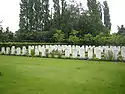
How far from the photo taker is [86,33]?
31.1 metres

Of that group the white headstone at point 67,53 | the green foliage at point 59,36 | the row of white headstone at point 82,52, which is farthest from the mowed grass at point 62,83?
the green foliage at point 59,36

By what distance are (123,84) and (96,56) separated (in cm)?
673

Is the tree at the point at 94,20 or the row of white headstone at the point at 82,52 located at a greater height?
the tree at the point at 94,20

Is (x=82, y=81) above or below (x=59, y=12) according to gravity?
below

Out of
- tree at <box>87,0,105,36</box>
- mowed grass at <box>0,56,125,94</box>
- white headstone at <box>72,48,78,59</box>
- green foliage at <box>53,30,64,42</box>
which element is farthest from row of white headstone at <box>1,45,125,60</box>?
tree at <box>87,0,105,36</box>

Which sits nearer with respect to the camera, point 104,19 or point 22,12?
point 22,12

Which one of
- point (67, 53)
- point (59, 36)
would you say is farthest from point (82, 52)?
point (59, 36)

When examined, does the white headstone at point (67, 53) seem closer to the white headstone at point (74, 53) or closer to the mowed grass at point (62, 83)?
the white headstone at point (74, 53)

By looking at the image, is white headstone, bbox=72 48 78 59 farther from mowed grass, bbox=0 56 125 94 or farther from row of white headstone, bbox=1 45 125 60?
mowed grass, bbox=0 56 125 94

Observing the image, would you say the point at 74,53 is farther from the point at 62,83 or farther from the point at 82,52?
the point at 62,83

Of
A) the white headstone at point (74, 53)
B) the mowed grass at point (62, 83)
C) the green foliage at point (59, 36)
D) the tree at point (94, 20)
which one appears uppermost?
the tree at point (94, 20)

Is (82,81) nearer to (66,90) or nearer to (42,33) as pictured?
(66,90)

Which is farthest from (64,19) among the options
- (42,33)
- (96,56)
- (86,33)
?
(96,56)

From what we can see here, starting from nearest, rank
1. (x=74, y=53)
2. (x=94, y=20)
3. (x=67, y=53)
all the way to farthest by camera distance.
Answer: (x=74, y=53)
(x=67, y=53)
(x=94, y=20)
